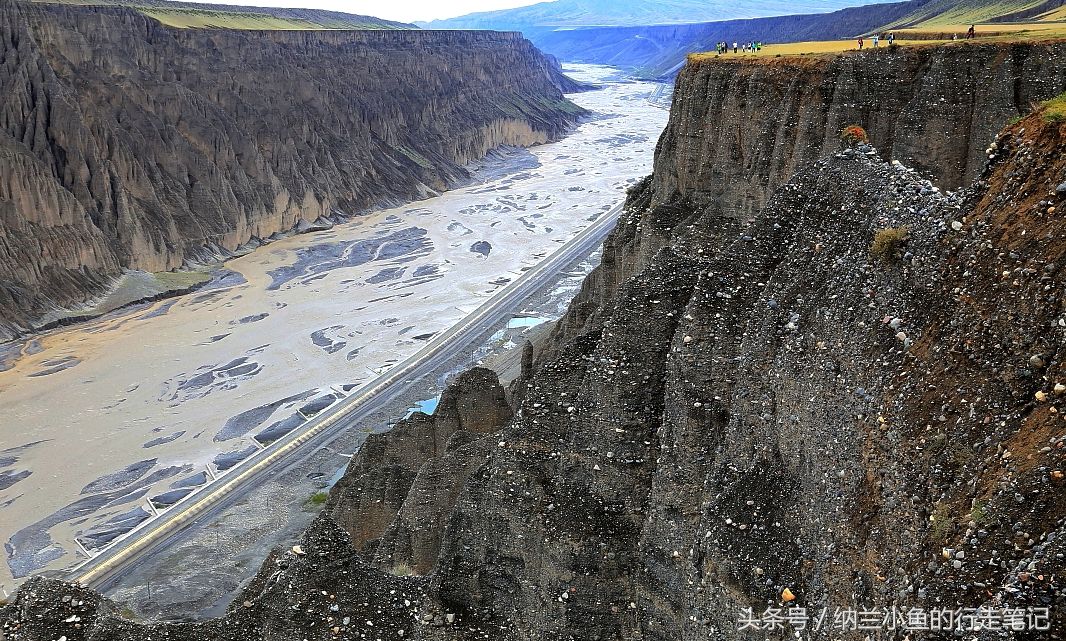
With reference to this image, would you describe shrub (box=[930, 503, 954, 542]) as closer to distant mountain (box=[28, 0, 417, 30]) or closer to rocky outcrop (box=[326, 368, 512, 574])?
rocky outcrop (box=[326, 368, 512, 574])

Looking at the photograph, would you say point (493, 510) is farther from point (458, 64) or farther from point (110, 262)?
point (458, 64)

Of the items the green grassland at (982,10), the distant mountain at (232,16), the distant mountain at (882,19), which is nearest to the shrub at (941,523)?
the distant mountain at (882,19)

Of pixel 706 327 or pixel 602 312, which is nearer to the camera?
pixel 706 327

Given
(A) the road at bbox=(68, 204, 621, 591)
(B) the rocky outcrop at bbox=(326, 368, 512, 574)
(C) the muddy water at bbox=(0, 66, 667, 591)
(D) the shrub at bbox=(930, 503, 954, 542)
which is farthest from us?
(C) the muddy water at bbox=(0, 66, 667, 591)

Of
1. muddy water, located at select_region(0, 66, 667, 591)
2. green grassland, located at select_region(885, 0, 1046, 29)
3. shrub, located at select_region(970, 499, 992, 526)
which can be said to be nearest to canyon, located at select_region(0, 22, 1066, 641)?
shrub, located at select_region(970, 499, 992, 526)

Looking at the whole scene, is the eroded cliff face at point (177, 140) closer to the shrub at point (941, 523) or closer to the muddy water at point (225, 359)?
the muddy water at point (225, 359)

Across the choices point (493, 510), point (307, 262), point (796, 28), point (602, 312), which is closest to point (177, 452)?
point (602, 312)
